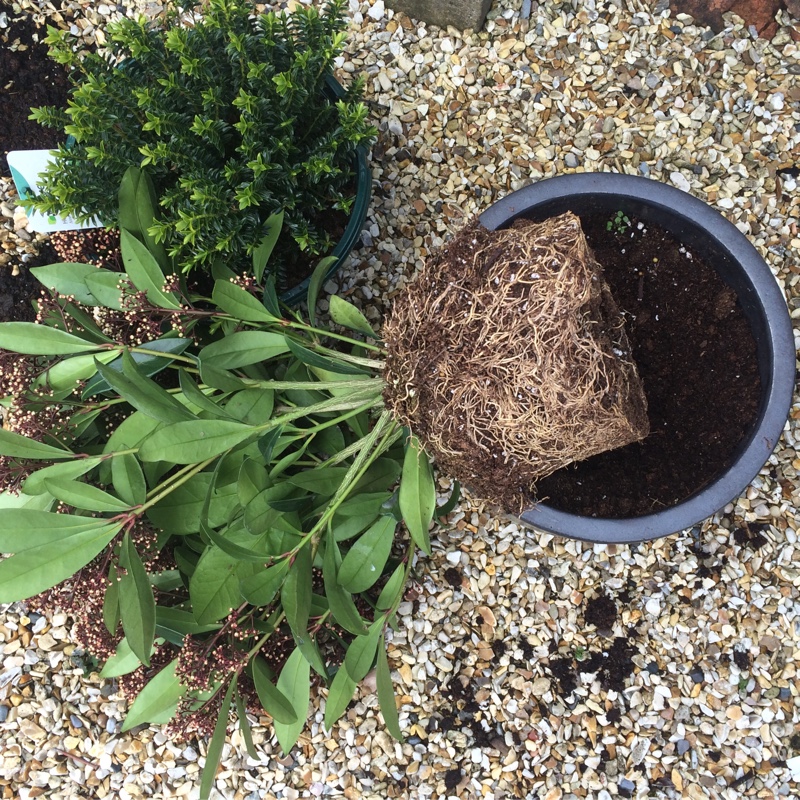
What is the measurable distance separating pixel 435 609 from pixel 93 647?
0.78 metres

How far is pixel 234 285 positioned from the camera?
1.24m

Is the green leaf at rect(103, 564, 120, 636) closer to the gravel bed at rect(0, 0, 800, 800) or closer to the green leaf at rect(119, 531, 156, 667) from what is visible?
the green leaf at rect(119, 531, 156, 667)

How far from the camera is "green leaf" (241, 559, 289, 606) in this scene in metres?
1.10

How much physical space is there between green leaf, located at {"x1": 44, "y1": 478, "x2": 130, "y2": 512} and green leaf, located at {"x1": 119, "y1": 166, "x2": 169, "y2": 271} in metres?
0.47

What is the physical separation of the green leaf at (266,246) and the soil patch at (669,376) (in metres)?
0.65

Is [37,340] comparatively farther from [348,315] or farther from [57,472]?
[348,315]

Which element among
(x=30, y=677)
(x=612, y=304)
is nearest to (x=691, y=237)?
(x=612, y=304)

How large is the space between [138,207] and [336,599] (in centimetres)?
80

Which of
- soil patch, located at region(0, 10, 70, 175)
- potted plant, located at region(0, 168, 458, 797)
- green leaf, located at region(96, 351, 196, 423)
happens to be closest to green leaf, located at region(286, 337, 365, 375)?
potted plant, located at region(0, 168, 458, 797)

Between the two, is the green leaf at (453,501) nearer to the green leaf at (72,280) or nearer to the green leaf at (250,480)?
the green leaf at (250,480)

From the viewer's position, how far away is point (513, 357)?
1049 mm

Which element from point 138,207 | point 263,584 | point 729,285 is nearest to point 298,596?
point 263,584

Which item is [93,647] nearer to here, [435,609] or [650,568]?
[435,609]

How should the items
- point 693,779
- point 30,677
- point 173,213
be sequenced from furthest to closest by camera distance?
point 30,677
point 693,779
point 173,213
